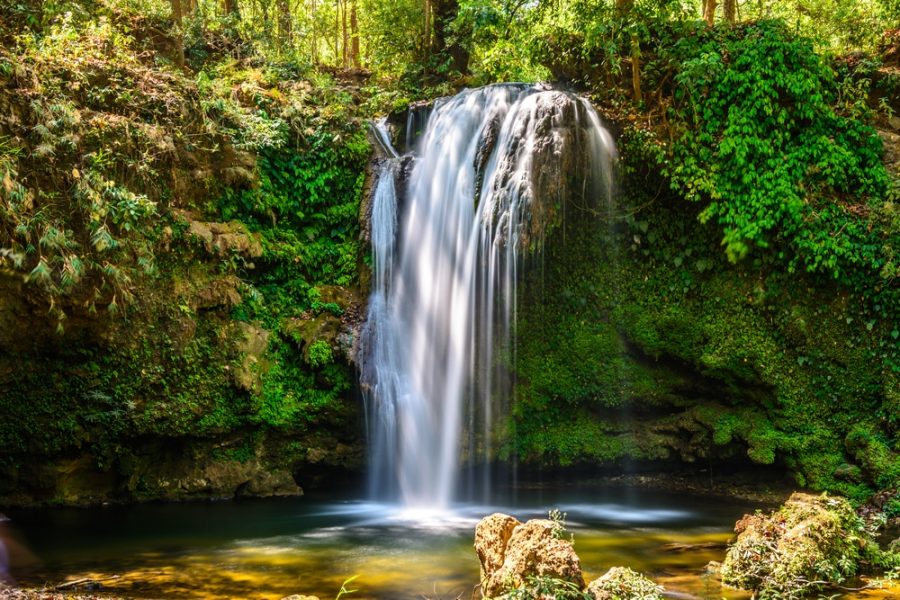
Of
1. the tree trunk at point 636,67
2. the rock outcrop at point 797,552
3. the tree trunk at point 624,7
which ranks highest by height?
the tree trunk at point 624,7

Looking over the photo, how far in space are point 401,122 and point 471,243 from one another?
346 centimetres

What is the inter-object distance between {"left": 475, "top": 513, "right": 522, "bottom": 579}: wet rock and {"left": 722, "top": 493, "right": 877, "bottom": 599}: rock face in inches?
78.0

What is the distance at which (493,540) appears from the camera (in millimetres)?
4770

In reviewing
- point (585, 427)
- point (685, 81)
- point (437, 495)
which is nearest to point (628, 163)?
point (685, 81)

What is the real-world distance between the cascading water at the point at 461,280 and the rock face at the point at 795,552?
15.2 feet

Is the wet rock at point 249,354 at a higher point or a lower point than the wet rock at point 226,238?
lower

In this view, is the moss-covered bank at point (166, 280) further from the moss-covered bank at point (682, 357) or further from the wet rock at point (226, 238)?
the moss-covered bank at point (682, 357)

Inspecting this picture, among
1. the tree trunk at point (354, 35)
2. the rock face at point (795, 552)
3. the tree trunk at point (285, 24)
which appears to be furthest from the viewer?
the tree trunk at point (354, 35)

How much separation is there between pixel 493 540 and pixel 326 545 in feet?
9.71

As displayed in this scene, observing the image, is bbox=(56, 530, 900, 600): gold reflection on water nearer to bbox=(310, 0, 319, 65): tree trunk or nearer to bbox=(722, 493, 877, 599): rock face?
bbox=(722, 493, 877, 599): rock face

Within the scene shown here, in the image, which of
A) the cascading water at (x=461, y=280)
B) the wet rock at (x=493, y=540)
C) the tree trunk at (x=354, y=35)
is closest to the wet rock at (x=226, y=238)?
the cascading water at (x=461, y=280)

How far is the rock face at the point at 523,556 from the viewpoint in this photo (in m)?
4.31

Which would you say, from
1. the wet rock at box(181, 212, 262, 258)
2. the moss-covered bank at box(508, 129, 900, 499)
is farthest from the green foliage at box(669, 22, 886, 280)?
the wet rock at box(181, 212, 262, 258)

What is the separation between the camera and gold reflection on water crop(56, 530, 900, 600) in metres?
5.41
